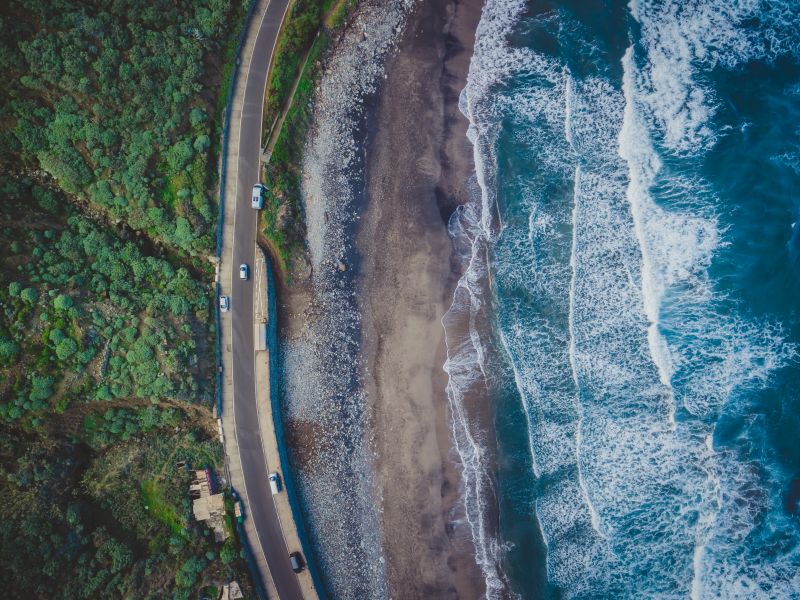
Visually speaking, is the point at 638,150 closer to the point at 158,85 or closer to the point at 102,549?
the point at 158,85

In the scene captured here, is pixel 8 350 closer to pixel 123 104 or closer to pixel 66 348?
pixel 66 348

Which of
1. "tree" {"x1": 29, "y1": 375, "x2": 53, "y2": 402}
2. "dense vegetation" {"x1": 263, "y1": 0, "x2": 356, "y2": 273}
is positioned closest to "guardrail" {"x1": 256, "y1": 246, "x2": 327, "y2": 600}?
"dense vegetation" {"x1": 263, "y1": 0, "x2": 356, "y2": 273}

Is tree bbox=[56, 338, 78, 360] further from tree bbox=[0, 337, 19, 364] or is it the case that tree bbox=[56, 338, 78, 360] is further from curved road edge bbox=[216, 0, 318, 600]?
curved road edge bbox=[216, 0, 318, 600]

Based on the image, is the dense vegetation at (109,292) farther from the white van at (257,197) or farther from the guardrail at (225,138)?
the white van at (257,197)

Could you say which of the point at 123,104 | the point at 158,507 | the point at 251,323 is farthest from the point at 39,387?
the point at 123,104

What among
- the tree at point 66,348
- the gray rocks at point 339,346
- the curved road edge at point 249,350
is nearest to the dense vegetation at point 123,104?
the curved road edge at point 249,350

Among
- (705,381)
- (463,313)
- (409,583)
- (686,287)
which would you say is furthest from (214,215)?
(705,381)

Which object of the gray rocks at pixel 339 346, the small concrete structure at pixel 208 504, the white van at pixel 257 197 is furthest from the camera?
the gray rocks at pixel 339 346
